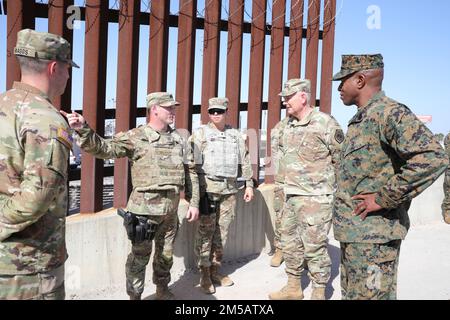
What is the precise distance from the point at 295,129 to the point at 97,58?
1.79 metres

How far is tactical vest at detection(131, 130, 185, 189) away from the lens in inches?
129

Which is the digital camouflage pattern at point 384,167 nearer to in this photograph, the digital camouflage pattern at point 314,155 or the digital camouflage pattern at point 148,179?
the digital camouflage pattern at point 314,155

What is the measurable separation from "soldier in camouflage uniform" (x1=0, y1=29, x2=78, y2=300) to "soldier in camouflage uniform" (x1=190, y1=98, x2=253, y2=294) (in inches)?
82.1

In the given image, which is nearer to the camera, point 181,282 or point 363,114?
point 363,114

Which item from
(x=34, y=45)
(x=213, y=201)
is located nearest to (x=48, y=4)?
(x=34, y=45)

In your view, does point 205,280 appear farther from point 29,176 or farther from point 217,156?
point 29,176

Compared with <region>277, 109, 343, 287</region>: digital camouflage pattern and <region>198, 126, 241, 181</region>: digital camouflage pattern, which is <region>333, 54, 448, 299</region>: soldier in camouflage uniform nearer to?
<region>277, 109, 343, 287</region>: digital camouflage pattern

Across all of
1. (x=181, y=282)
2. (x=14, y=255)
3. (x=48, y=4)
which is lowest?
(x=181, y=282)

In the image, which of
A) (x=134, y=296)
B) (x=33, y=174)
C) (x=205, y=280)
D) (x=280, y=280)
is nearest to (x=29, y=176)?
(x=33, y=174)

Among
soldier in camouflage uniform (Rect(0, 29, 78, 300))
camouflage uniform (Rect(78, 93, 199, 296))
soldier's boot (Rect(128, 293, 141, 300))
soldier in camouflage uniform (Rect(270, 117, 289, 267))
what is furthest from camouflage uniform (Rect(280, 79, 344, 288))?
soldier in camouflage uniform (Rect(0, 29, 78, 300))

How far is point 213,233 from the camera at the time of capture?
3963 millimetres
